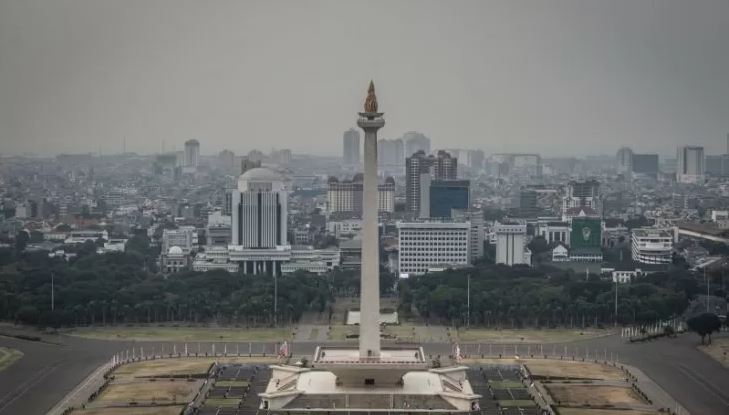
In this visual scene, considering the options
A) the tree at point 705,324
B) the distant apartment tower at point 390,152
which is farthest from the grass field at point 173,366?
the distant apartment tower at point 390,152

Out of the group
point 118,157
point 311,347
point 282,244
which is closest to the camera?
point 311,347

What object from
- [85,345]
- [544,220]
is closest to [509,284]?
[85,345]

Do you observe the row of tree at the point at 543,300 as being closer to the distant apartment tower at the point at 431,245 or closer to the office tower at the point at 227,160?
the distant apartment tower at the point at 431,245

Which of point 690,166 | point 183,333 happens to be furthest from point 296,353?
point 690,166

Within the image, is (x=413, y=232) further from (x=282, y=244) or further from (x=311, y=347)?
(x=311, y=347)

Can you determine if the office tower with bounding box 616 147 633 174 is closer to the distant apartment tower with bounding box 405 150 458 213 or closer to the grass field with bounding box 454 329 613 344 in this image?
the distant apartment tower with bounding box 405 150 458 213

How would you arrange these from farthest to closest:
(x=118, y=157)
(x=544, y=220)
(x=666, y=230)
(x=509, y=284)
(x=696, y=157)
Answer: (x=696, y=157)
(x=118, y=157)
(x=544, y=220)
(x=666, y=230)
(x=509, y=284)

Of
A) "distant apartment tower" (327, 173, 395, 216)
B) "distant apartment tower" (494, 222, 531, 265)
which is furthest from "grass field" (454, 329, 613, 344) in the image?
"distant apartment tower" (327, 173, 395, 216)
